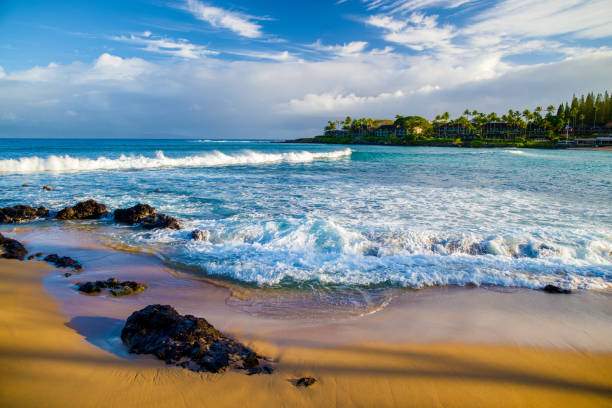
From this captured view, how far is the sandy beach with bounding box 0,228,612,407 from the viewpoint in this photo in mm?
2436

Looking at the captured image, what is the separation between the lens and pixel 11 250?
590cm

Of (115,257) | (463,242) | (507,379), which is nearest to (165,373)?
(507,379)

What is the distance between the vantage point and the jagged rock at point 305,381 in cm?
256

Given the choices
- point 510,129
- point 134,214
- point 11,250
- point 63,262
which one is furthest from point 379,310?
point 510,129

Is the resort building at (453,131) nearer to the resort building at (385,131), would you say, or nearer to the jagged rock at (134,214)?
the resort building at (385,131)

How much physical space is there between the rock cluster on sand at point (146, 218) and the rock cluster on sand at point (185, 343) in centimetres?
491

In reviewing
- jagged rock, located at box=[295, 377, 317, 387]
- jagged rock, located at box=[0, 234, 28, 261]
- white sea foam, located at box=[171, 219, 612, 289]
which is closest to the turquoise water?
white sea foam, located at box=[171, 219, 612, 289]

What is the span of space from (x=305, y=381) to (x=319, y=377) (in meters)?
0.15

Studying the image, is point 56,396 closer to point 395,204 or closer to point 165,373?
point 165,373

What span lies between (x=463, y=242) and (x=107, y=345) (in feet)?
20.3

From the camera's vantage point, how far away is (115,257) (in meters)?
5.89

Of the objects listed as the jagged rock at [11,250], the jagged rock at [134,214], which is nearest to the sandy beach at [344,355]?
the jagged rock at [11,250]

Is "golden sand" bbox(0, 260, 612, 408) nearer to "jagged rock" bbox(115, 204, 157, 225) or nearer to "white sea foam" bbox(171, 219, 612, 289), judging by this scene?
"white sea foam" bbox(171, 219, 612, 289)

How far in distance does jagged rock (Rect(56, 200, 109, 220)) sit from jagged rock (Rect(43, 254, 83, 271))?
12.0 ft
